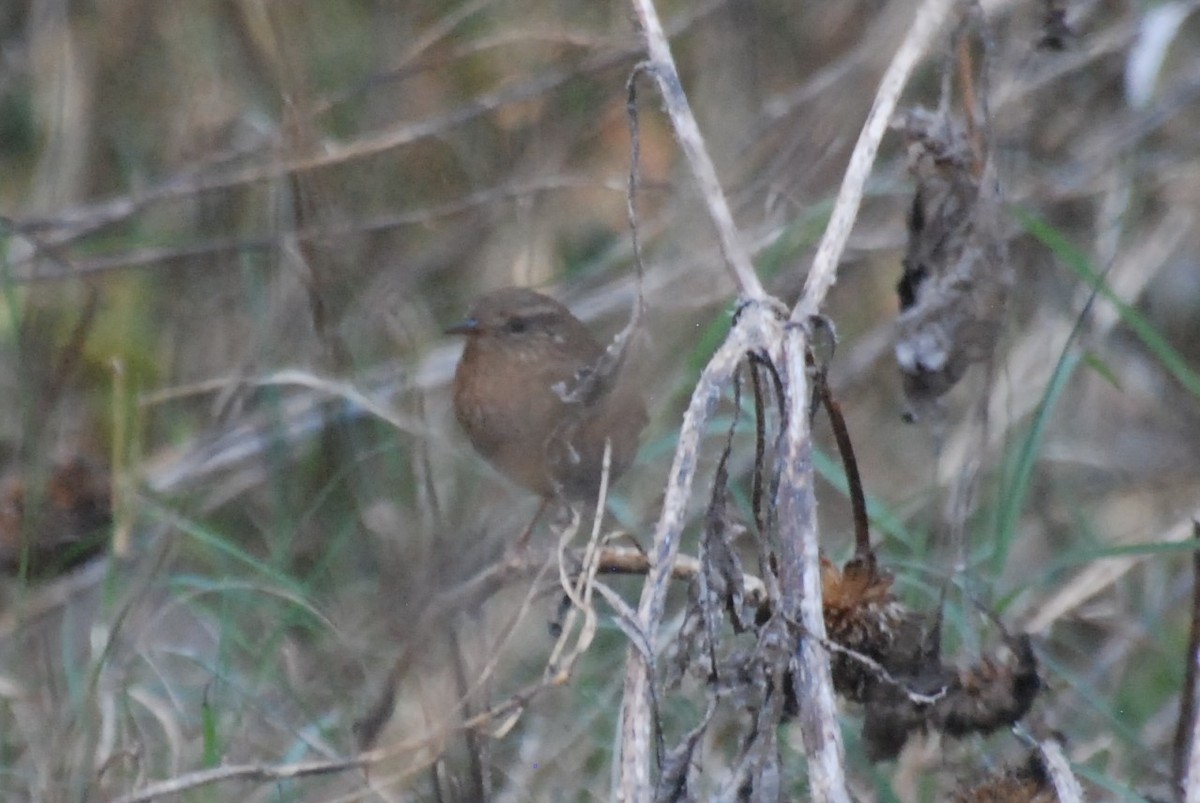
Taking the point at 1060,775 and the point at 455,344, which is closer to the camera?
the point at 1060,775

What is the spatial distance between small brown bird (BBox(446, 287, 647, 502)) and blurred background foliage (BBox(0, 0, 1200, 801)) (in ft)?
0.40

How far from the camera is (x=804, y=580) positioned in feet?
6.78

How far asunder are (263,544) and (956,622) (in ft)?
6.66

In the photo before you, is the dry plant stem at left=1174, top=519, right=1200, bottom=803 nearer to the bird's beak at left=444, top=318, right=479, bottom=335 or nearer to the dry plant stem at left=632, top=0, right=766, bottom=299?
the dry plant stem at left=632, top=0, right=766, bottom=299

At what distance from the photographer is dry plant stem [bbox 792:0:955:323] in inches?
91.9

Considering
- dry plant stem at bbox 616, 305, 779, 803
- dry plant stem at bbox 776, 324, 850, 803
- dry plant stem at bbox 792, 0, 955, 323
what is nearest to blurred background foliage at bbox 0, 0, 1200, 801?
dry plant stem at bbox 792, 0, 955, 323

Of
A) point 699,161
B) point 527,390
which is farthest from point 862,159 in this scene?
point 527,390

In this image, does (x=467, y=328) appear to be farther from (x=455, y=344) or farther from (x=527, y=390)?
(x=455, y=344)

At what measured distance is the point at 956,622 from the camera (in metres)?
3.16

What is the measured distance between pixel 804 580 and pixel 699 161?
0.67 metres

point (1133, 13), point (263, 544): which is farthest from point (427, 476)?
point (1133, 13)

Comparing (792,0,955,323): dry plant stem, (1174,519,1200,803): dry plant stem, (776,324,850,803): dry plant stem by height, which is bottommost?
(1174,519,1200,803): dry plant stem

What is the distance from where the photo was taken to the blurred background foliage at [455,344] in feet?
9.61

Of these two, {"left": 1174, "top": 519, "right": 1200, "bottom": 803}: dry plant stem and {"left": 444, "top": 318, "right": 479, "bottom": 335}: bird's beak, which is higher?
{"left": 444, "top": 318, "right": 479, "bottom": 335}: bird's beak
